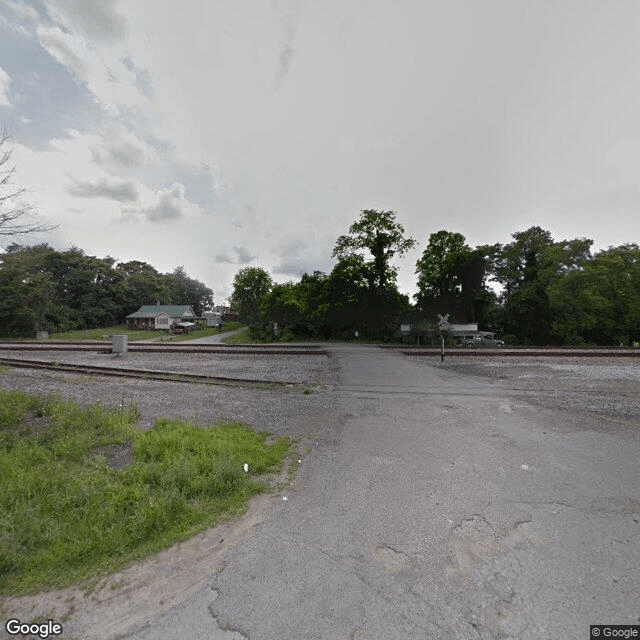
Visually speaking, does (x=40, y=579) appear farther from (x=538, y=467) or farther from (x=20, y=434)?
(x=538, y=467)

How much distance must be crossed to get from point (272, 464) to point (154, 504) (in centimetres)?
177

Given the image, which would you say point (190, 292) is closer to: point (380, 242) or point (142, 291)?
point (142, 291)

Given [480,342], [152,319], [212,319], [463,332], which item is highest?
[212,319]

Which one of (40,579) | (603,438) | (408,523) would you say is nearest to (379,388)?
(603,438)

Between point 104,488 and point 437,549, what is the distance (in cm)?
411

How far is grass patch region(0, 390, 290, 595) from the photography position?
107 inches

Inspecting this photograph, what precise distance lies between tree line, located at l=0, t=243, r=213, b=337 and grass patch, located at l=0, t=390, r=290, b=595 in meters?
38.5

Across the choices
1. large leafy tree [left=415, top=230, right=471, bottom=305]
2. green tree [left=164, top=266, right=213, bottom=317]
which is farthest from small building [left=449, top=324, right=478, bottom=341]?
green tree [left=164, top=266, right=213, bottom=317]

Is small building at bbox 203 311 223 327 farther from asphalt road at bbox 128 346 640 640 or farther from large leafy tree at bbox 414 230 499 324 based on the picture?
asphalt road at bbox 128 346 640 640

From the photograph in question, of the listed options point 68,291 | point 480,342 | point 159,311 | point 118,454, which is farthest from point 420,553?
point 68,291

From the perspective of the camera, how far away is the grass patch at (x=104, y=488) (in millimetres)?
2713

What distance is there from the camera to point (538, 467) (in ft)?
14.8

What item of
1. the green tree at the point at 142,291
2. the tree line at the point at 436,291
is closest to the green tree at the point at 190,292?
the green tree at the point at 142,291

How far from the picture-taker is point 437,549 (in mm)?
2830
